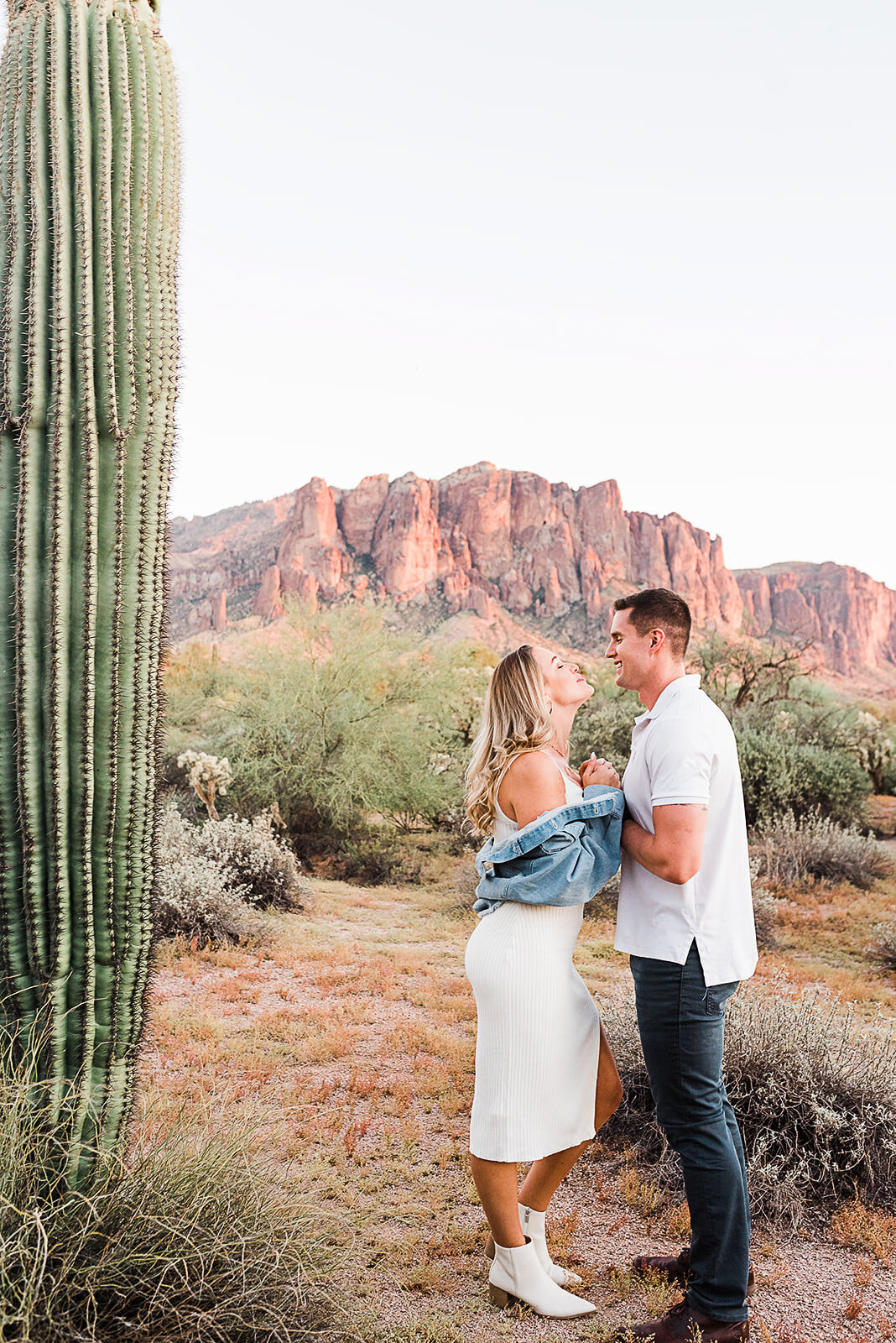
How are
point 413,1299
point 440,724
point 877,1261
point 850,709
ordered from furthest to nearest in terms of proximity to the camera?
point 850,709 → point 440,724 → point 877,1261 → point 413,1299

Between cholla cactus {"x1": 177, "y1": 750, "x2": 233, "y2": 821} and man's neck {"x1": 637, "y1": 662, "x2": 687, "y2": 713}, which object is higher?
man's neck {"x1": 637, "y1": 662, "x2": 687, "y2": 713}

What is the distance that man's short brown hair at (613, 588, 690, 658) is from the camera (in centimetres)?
260

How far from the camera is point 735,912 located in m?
2.46

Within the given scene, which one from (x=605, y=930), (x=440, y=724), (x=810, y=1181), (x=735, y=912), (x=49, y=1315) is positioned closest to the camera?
(x=49, y=1315)

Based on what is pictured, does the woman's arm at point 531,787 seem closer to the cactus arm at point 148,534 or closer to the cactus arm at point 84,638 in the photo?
the cactus arm at point 148,534

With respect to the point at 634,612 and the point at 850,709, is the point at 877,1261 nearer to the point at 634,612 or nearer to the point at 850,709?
the point at 634,612

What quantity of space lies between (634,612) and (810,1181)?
8.46 ft

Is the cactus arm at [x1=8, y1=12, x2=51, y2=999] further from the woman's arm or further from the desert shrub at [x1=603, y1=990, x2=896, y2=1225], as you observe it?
the desert shrub at [x1=603, y1=990, x2=896, y2=1225]

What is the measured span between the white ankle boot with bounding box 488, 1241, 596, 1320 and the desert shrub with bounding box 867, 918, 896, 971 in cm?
538

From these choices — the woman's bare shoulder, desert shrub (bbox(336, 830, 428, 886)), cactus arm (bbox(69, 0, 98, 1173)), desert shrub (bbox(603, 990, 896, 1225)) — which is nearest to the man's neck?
the woman's bare shoulder

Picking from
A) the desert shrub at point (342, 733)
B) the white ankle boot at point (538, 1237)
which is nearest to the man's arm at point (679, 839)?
the white ankle boot at point (538, 1237)

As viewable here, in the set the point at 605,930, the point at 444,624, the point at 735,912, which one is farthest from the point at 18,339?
the point at 444,624

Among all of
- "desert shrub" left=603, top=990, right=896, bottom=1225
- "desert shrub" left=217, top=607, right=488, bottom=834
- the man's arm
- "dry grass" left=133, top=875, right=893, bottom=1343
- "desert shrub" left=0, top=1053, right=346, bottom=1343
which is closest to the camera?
"desert shrub" left=0, top=1053, right=346, bottom=1343

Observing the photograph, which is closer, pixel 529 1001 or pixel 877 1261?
pixel 529 1001
